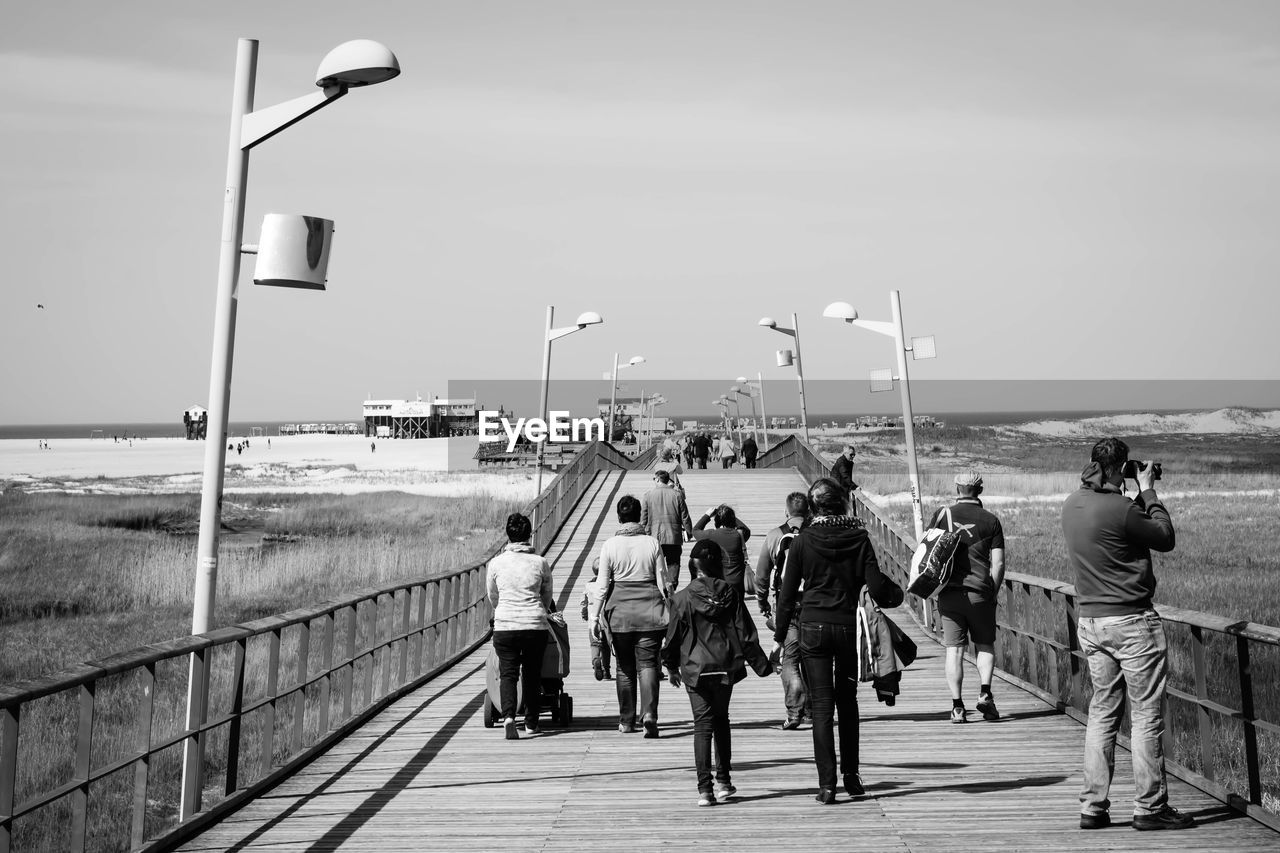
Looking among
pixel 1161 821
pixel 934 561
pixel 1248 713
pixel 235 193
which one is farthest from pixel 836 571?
pixel 235 193

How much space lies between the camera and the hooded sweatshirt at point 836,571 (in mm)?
7086

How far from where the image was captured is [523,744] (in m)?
9.45

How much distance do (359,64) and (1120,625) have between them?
5177 mm

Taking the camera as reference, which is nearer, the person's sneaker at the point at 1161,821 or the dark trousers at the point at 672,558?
the person's sneaker at the point at 1161,821

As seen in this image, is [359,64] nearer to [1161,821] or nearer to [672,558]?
[1161,821]

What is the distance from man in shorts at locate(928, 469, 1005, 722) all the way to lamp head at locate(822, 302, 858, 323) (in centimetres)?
1091

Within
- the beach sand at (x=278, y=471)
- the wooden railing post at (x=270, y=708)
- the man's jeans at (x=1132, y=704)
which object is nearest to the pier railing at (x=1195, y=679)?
the man's jeans at (x=1132, y=704)

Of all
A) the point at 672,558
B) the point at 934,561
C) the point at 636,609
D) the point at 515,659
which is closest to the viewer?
the point at 934,561

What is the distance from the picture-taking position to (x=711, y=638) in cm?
743

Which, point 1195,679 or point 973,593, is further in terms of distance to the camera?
point 973,593

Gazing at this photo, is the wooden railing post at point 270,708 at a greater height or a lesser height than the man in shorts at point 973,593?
lesser

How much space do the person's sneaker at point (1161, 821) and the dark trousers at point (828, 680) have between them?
151 centimetres

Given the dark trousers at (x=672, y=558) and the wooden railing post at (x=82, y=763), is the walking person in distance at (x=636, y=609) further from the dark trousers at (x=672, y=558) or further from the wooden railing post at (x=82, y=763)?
the dark trousers at (x=672, y=558)

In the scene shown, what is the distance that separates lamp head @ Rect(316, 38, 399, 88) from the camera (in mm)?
7574
